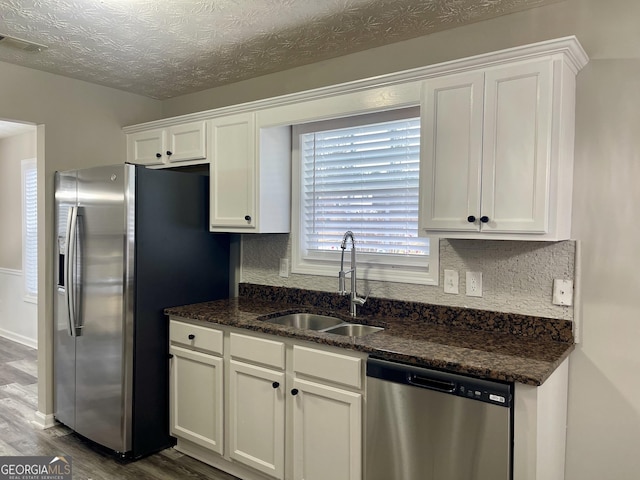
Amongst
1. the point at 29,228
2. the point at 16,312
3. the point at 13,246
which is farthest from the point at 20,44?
the point at 16,312

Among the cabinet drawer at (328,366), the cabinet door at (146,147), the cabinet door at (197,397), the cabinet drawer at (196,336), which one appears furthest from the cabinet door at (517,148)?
the cabinet door at (146,147)

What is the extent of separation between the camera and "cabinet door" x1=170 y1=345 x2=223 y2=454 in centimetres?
275

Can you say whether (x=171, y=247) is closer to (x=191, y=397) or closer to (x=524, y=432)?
(x=191, y=397)

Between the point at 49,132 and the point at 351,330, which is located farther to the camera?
the point at 49,132

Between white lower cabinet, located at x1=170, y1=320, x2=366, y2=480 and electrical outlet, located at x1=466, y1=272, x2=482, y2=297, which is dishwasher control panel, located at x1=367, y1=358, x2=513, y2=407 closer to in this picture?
white lower cabinet, located at x1=170, y1=320, x2=366, y2=480

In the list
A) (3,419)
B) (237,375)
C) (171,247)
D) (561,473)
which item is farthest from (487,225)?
(3,419)

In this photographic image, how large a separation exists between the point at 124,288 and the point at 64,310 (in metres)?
0.71

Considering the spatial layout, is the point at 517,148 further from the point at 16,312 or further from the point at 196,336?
the point at 16,312

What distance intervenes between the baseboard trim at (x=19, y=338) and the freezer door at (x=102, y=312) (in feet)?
9.35

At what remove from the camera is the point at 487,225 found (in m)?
2.11

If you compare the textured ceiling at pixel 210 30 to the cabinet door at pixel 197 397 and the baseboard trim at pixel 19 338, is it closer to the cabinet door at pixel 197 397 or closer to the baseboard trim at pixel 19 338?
the cabinet door at pixel 197 397

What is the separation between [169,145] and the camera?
11.3 ft

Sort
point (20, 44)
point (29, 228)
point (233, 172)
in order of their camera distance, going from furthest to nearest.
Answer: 1. point (29, 228)
2. point (233, 172)
3. point (20, 44)

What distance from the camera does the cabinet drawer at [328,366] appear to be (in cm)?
215
